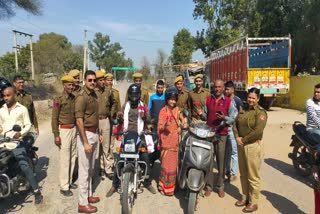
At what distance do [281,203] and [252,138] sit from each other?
120 centimetres

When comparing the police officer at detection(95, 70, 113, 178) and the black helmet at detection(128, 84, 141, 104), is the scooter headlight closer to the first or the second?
the black helmet at detection(128, 84, 141, 104)

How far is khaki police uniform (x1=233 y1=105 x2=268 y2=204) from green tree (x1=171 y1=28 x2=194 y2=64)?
4056 centimetres

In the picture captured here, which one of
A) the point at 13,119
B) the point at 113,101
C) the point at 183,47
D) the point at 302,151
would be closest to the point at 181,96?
the point at 113,101

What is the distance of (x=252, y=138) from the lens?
468cm

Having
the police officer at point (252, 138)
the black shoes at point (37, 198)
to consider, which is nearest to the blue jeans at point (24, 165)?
the black shoes at point (37, 198)

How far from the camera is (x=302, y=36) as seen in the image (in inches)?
842

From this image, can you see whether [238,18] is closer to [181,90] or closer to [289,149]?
[289,149]

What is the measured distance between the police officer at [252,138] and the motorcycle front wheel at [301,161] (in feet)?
5.84

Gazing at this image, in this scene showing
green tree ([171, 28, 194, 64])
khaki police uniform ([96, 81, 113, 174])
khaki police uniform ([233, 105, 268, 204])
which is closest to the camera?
khaki police uniform ([233, 105, 268, 204])

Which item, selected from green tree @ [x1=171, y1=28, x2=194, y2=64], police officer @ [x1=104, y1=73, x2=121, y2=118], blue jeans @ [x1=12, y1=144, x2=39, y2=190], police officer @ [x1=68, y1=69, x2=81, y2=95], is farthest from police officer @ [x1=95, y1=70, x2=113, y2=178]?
green tree @ [x1=171, y1=28, x2=194, y2=64]

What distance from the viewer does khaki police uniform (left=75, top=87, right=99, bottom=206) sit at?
15.8 feet

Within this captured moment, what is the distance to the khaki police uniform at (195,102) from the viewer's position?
20.3ft

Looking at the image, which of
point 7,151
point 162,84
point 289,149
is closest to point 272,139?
point 289,149

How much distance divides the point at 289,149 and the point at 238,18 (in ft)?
89.3
